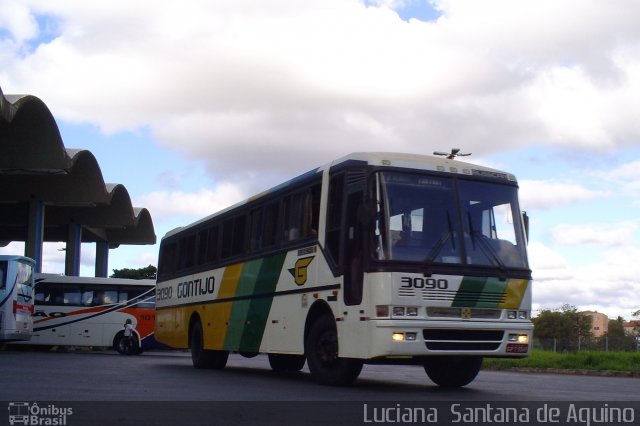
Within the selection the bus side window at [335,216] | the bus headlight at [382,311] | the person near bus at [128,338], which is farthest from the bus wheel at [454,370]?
the person near bus at [128,338]

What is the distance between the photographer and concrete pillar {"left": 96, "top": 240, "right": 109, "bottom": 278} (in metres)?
60.8

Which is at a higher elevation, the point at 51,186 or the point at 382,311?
the point at 51,186

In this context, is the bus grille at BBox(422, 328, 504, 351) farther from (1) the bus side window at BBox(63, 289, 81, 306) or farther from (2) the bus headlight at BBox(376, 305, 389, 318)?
(1) the bus side window at BBox(63, 289, 81, 306)

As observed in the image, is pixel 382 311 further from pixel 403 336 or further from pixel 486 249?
pixel 486 249

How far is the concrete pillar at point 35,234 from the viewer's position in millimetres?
42531

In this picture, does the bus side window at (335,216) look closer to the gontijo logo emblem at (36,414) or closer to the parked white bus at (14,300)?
the gontijo logo emblem at (36,414)

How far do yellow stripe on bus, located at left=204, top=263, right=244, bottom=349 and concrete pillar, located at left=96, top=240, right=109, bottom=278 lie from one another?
44.4 metres

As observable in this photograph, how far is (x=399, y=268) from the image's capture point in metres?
11.3

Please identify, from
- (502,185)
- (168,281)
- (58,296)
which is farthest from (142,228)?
(502,185)

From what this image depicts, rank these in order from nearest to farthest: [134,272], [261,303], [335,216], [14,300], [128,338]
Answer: [335,216] < [261,303] < [14,300] < [128,338] < [134,272]

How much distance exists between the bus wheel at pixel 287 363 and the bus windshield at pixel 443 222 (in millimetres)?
6378

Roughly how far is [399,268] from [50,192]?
35655 millimetres

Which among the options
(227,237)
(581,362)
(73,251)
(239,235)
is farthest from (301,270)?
(73,251)

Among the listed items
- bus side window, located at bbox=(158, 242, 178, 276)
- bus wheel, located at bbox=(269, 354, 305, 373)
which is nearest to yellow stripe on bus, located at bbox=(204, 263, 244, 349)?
bus wheel, located at bbox=(269, 354, 305, 373)
